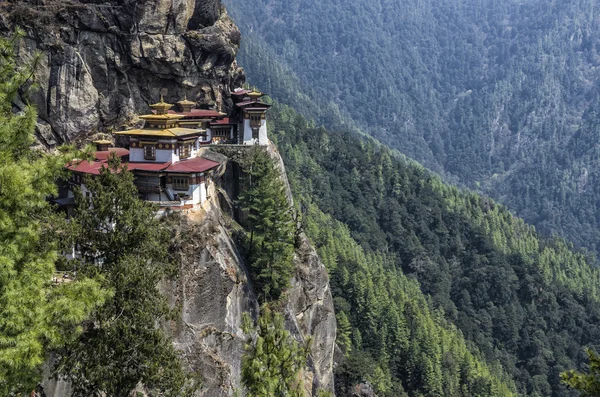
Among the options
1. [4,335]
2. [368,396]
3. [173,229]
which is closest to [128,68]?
[173,229]

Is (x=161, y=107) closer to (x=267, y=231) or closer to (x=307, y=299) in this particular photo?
(x=267, y=231)

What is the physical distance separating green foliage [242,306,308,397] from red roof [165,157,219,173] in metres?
21.0

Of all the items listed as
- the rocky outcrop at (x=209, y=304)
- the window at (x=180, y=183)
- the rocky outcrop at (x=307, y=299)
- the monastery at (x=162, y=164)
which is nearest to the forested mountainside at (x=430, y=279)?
the rocky outcrop at (x=307, y=299)

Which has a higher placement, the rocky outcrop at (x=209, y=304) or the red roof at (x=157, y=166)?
the red roof at (x=157, y=166)

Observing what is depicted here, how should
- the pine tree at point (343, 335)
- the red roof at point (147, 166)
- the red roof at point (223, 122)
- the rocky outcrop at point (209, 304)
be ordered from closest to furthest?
the rocky outcrop at point (209, 304) < the red roof at point (147, 166) < the red roof at point (223, 122) < the pine tree at point (343, 335)

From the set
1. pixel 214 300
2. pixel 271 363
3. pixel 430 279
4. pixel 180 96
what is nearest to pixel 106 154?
pixel 180 96

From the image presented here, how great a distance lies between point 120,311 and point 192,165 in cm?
2046

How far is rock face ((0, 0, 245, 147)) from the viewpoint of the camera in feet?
154

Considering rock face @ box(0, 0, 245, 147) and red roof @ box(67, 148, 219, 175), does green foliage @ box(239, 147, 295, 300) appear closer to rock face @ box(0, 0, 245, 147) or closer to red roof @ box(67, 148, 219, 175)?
red roof @ box(67, 148, 219, 175)

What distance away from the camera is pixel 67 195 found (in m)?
44.1

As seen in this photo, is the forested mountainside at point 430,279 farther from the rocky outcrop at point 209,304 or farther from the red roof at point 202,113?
the red roof at point 202,113

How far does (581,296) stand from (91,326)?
133346 mm

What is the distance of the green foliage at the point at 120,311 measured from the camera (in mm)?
22516

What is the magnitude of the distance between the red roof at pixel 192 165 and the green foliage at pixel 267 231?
153 inches
